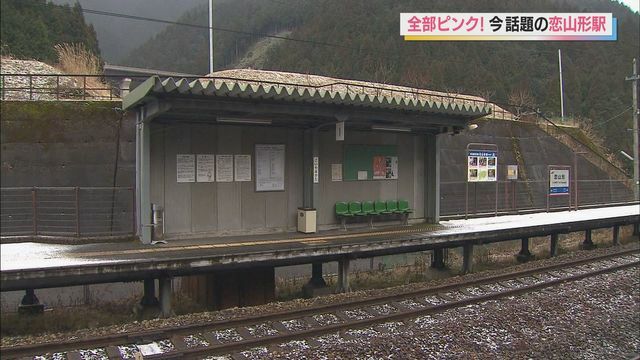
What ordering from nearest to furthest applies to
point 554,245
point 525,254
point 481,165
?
point 525,254 → point 554,245 → point 481,165

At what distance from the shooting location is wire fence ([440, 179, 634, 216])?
2222cm

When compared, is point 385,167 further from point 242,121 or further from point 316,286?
point 242,121

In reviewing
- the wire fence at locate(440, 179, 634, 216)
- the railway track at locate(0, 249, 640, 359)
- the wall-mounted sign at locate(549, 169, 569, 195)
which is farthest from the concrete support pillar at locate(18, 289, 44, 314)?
the wall-mounted sign at locate(549, 169, 569, 195)

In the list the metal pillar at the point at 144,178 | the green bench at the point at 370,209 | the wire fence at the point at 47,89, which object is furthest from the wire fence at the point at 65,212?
the green bench at the point at 370,209

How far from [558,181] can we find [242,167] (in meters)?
12.9

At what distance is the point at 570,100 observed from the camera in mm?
57938

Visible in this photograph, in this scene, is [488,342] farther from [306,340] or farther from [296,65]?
[296,65]

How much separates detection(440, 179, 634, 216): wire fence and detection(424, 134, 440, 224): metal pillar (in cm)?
597

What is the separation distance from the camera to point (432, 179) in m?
14.5

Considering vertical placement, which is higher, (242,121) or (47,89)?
(47,89)

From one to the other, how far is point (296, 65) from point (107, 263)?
50.3m

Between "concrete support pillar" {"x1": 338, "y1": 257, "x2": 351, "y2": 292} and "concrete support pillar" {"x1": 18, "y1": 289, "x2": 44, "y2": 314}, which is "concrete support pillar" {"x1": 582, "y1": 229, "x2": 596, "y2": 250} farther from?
"concrete support pillar" {"x1": 18, "y1": 289, "x2": 44, "y2": 314}

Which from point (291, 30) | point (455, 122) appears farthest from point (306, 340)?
point (291, 30)

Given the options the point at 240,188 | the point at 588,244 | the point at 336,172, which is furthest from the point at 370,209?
the point at 588,244
